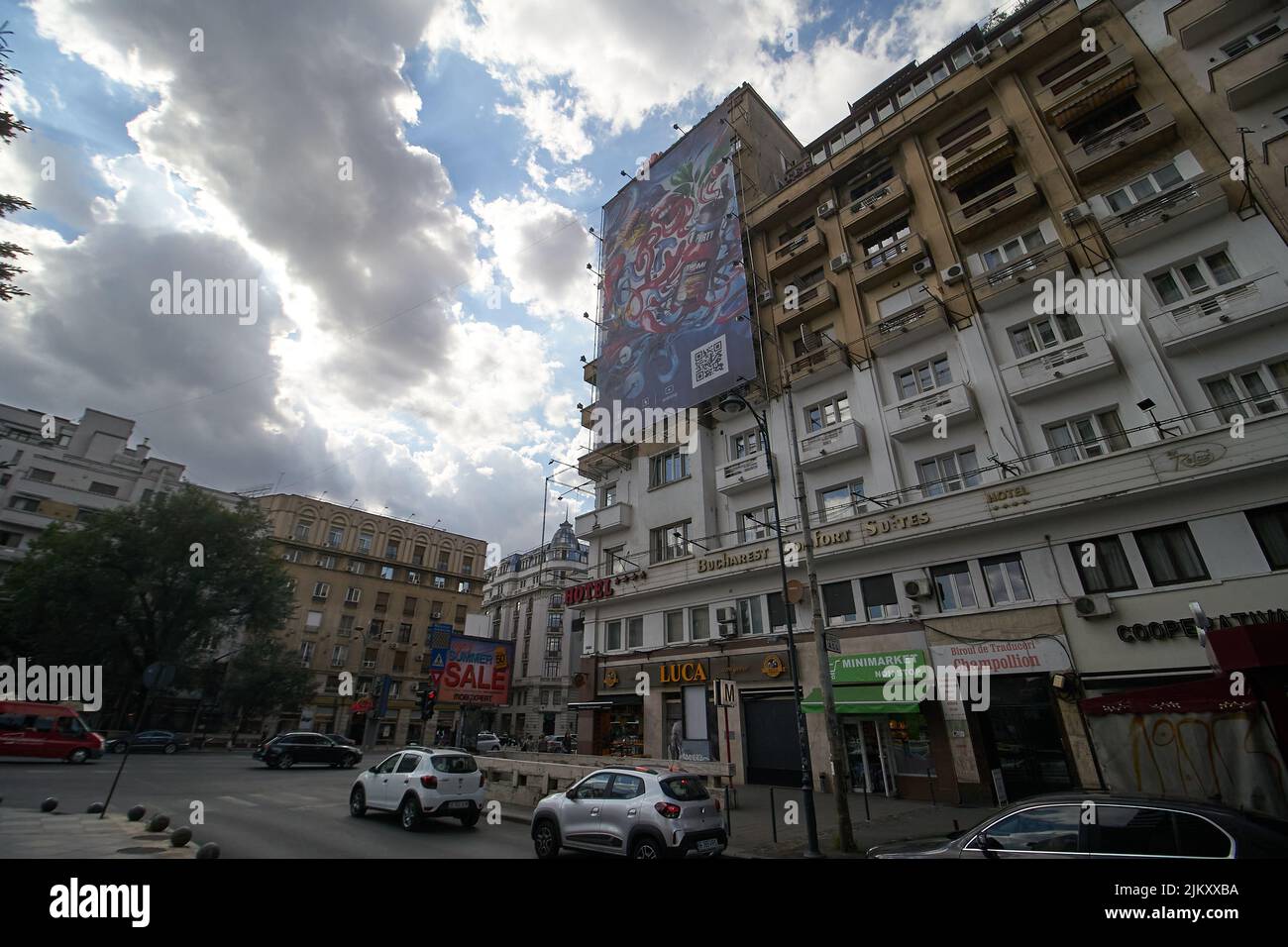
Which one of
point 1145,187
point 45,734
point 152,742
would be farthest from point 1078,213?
point 152,742

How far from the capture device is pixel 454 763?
12.9 metres

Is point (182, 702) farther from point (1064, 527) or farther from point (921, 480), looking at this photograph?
point (1064, 527)

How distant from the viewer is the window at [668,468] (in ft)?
92.9

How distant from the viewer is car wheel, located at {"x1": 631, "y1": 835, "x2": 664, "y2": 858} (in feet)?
29.9

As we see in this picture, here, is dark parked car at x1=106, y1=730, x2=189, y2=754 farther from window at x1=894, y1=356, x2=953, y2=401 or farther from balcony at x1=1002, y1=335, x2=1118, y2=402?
balcony at x1=1002, y1=335, x2=1118, y2=402

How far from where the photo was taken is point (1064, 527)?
1625 centimetres

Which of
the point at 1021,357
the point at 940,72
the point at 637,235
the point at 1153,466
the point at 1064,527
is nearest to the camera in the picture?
the point at 1153,466

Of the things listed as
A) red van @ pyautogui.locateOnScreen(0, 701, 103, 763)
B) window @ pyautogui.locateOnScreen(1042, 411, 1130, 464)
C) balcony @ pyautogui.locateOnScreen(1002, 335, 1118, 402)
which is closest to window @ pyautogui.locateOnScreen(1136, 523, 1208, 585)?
window @ pyautogui.locateOnScreen(1042, 411, 1130, 464)

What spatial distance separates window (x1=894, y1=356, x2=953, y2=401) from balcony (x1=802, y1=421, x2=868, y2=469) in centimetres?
228

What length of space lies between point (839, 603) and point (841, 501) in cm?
407

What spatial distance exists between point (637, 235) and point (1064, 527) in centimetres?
2842

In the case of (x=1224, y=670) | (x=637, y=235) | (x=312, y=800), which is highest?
(x=637, y=235)

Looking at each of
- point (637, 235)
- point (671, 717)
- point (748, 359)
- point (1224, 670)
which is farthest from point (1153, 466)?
point (637, 235)

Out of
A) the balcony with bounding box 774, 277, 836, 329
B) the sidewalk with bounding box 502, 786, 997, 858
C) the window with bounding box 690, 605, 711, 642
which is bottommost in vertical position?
the sidewalk with bounding box 502, 786, 997, 858
